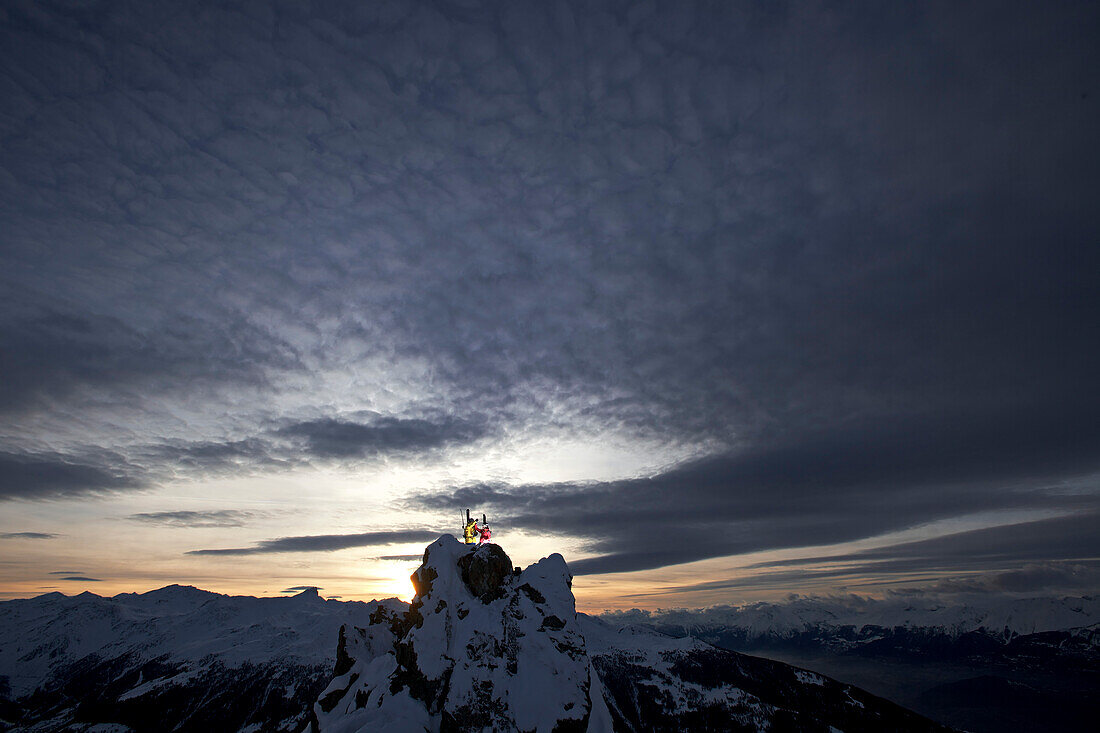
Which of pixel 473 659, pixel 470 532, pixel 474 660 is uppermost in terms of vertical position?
pixel 470 532

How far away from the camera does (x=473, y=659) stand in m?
58.8

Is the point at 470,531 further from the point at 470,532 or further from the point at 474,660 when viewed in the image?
the point at 474,660

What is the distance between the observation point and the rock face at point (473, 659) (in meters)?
54.2

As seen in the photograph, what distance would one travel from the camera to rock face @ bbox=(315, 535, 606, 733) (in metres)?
54.2

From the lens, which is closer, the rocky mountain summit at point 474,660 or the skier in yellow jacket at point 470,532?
the rocky mountain summit at point 474,660

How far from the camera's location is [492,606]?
66125mm

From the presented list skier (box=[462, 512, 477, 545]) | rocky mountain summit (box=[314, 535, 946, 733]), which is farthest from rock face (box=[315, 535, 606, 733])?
skier (box=[462, 512, 477, 545])

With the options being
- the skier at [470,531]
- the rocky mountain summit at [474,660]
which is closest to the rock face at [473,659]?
the rocky mountain summit at [474,660]

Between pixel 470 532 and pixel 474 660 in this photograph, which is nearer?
pixel 474 660

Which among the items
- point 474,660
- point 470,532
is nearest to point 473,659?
point 474,660

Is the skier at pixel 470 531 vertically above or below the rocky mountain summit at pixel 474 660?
above

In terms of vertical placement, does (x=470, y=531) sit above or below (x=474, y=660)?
above

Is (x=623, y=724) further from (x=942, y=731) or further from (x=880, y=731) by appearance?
(x=942, y=731)

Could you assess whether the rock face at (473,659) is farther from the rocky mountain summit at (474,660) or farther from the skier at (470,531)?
the skier at (470,531)
